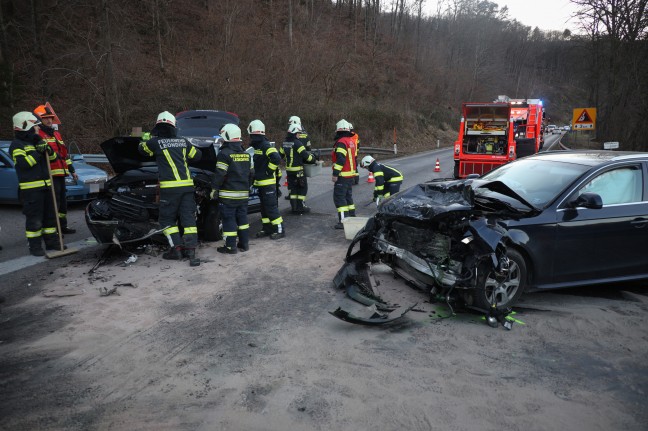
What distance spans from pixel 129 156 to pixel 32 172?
1326mm

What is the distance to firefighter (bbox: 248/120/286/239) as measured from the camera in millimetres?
7266

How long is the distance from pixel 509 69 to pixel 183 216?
88.9 metres

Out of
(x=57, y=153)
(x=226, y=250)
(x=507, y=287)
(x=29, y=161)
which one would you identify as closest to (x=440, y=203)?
(x=507, y=287)

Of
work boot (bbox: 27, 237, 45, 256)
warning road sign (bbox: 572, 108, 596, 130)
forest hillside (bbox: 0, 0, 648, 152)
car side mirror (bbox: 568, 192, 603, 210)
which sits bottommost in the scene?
work boot (bbox: 27, 237, 45, 256)

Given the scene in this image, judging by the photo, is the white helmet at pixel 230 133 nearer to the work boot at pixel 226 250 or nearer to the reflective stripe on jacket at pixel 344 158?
the work boot at pixel 226 250

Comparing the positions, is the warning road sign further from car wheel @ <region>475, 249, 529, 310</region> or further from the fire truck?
car wheel @ <region>475, 249, 529, 310</region>

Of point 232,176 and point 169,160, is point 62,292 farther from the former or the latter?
point 232,176

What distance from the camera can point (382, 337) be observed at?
398 cm

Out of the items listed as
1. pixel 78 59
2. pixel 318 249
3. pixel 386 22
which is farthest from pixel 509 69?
pixel 318 249

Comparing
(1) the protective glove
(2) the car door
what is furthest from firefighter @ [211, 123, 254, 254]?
(2) the car door

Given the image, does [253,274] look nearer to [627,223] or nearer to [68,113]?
[627,223]

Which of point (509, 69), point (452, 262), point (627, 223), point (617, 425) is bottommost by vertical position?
point (617, 425)

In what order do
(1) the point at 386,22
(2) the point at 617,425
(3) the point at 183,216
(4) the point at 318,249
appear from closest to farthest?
(2) the point at 617,425 < (3) the point at 183,216 < (4) the point at 318,249 < (1) the point at 386,22

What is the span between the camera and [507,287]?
443 centimetres
